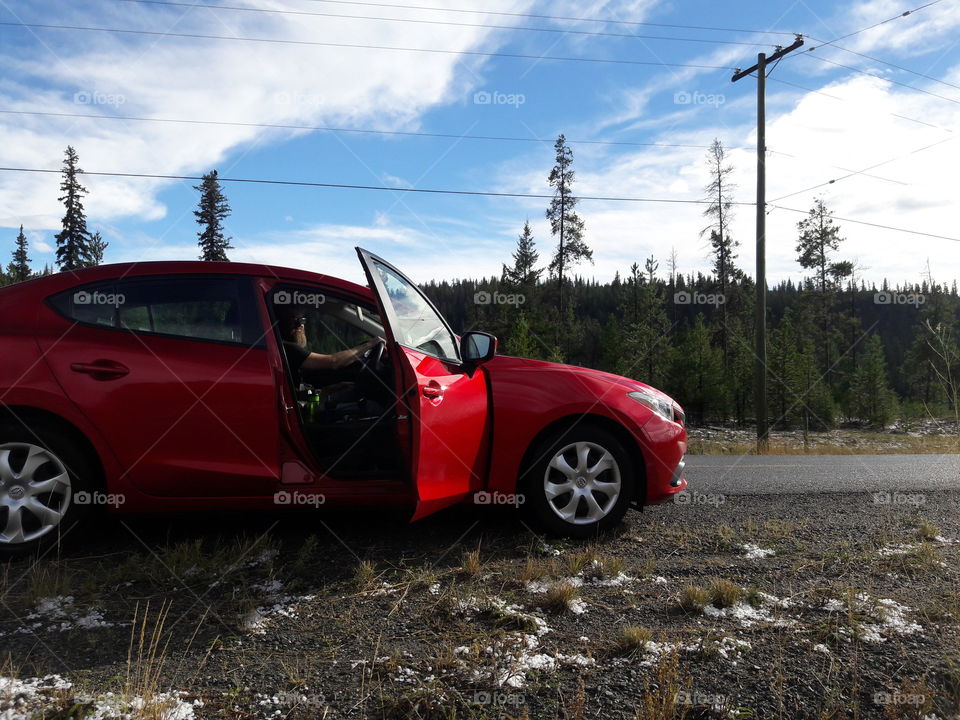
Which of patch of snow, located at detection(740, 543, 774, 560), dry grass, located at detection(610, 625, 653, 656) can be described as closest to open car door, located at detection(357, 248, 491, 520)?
dry grass, located at detection(610, 625, 653, 656)

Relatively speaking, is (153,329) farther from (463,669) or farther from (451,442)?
(463,669)

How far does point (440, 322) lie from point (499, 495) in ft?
4.22

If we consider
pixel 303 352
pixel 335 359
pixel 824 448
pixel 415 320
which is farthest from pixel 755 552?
pixel 824 448

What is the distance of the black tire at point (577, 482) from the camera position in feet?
14.0

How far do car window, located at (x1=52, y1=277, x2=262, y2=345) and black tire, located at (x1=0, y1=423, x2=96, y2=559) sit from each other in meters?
0.71

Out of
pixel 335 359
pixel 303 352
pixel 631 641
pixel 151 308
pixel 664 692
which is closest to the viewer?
pixel 664 692

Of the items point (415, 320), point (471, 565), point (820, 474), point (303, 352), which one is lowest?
point (820, 474)

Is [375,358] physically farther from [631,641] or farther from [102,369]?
[631,641]

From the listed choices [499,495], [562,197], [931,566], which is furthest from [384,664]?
[562,197]

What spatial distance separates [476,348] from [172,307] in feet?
6.21

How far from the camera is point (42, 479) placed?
12.2 ft

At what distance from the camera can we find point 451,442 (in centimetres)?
385

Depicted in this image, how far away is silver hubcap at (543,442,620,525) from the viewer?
428 cm

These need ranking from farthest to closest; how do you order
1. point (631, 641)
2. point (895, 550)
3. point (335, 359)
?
point (335, 359) → point (895, 550) → point (631, 641)
